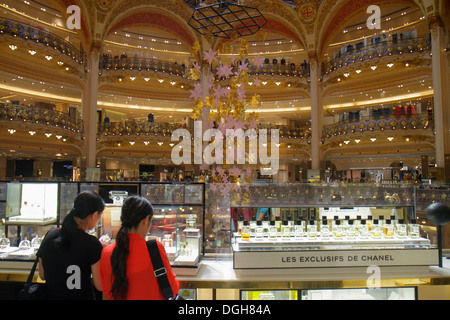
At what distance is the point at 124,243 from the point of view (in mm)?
1659

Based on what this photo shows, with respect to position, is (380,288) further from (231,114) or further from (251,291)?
(231,114)

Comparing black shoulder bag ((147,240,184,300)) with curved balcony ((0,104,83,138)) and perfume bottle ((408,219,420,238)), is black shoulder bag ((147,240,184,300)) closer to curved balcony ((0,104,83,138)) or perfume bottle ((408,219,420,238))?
perfume bottle ((408,219,420,238))

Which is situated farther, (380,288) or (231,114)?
(231,114)

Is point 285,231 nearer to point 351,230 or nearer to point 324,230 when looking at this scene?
point 324,230

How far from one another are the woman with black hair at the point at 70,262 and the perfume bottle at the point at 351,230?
7.45 feet

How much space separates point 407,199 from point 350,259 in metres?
1.36

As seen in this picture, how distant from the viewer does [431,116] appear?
13242 millimetres

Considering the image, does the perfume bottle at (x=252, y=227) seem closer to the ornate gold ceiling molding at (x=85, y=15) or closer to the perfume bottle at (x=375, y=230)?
the perfume bottle at (x=375, y=230)

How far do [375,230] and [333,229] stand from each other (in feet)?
1.32

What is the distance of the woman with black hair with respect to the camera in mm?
1767

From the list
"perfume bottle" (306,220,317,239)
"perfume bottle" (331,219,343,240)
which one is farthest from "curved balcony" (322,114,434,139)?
"perfume bottle" (306,220,317,239)

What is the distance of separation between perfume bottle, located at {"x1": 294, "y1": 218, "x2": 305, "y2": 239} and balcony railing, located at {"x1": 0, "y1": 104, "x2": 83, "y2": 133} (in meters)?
12.5

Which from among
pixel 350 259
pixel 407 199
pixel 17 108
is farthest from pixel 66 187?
pixel 17 108

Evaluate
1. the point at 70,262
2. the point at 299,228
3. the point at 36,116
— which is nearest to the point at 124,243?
the point at 70,262
